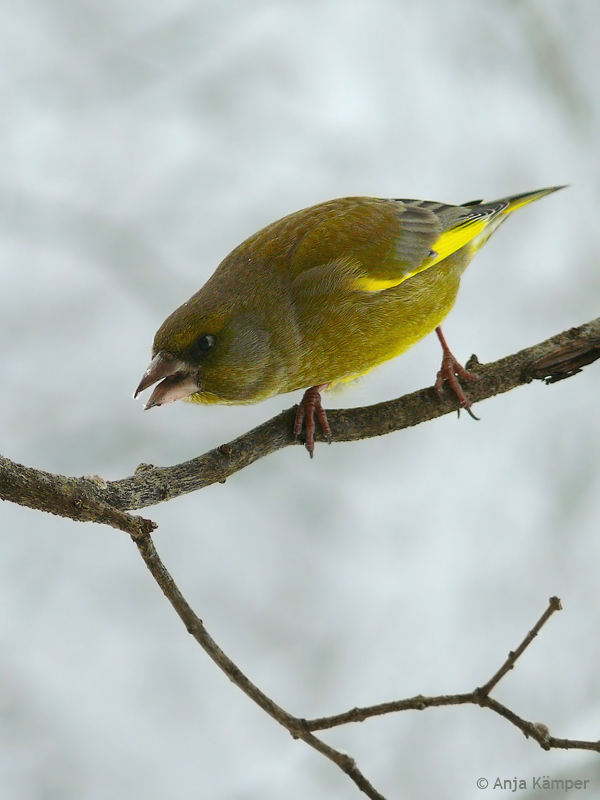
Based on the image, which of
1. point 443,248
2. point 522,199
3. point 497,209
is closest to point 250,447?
point 443,248

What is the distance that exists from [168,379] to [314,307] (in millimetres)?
515

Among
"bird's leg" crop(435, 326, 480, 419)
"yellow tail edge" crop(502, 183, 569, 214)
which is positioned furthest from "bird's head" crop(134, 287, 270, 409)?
"yellow tail edge" crop(502, 183, 569, 214)

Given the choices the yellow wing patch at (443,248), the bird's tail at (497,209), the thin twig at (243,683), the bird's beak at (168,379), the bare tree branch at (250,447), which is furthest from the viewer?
the bird's tail at (497,209)

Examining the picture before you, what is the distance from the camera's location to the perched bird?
1.95 meters

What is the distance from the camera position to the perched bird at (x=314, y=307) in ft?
6.39

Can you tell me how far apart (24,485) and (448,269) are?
65.0 inches

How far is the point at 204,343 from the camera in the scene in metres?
1.93

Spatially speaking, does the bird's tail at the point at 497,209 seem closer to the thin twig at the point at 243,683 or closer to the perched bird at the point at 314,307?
the perched bird at the point at 314,307

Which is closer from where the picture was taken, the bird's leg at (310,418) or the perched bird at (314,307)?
the perched bird at (314,307)

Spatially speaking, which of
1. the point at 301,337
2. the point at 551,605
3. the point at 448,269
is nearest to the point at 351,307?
the point at 301,337

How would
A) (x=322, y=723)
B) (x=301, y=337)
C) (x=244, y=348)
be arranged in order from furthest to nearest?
(x=301, y=337), (x=244, y=348), (x=322, y=723)

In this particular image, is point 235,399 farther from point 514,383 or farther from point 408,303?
point 514,383

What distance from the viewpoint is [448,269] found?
8.45 feet

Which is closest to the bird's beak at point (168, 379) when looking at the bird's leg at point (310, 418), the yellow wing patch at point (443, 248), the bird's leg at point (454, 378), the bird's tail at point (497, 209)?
the bird's leg at point (310, 418)
